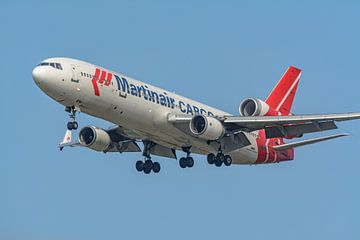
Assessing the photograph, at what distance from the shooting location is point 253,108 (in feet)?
210

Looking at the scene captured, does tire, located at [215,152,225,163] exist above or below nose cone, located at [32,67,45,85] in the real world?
below

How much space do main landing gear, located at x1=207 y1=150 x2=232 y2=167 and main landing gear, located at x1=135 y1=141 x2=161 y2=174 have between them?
4.26 m

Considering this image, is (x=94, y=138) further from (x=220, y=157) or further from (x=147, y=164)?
(x=220, y=157)

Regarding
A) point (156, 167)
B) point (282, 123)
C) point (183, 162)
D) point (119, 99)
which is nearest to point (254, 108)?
point (282, 123)

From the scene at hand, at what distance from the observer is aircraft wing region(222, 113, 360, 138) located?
59031 mm

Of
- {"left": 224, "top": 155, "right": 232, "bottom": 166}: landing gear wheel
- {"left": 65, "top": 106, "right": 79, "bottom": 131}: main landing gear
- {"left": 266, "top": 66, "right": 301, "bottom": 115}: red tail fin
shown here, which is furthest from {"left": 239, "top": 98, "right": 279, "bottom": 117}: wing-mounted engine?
{"left": 65, "top": 106, "right": 79, "bottom": 131}: main landing gear

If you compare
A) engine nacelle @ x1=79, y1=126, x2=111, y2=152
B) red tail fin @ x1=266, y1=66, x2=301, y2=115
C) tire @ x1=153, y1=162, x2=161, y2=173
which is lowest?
tire @ x1=153, y1=162, x2=161, y2=173

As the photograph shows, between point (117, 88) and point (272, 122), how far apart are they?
9.64m

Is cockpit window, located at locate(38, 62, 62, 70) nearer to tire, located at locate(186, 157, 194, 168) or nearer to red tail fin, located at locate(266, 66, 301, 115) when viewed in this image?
tire, located at locate(186, 157, 194, 168)

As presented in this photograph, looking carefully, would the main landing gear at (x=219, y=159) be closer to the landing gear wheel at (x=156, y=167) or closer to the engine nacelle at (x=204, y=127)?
the engine nacelle at (x=204, y=127)

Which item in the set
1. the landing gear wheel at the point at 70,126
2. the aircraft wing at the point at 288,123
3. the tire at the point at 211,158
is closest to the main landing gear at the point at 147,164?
the tire at the point at 211,158

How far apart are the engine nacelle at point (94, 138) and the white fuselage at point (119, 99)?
242 cm

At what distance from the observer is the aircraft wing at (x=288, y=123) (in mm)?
59031

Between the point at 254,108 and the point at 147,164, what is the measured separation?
25.9ft
